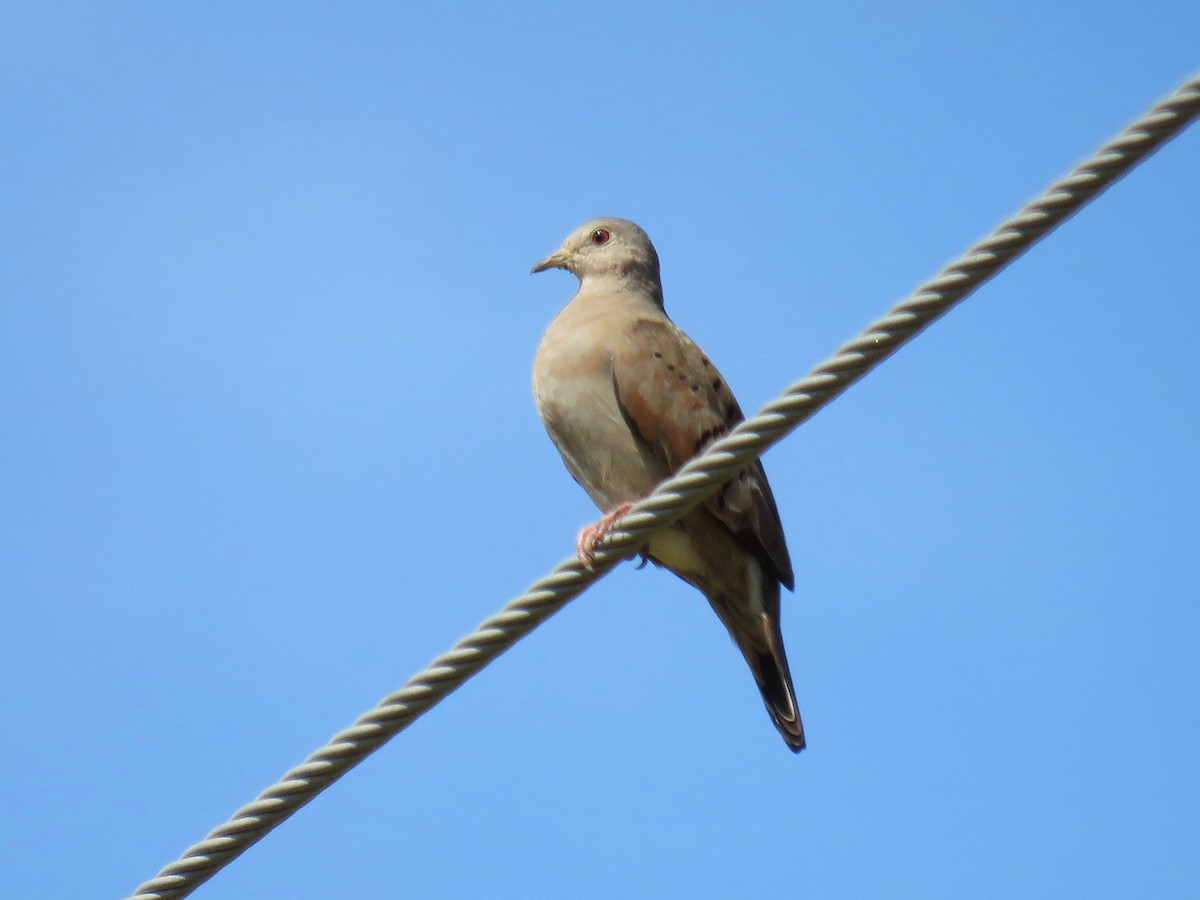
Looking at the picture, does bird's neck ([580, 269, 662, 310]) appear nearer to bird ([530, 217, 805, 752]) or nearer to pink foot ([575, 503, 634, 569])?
bird ([530, 217, 805, 752])

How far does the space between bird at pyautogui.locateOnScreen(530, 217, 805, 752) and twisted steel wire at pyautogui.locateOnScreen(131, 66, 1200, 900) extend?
2.11 metres

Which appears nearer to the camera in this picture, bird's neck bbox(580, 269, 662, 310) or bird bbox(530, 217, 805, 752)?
bird bbox(530, 217, 805, 752)

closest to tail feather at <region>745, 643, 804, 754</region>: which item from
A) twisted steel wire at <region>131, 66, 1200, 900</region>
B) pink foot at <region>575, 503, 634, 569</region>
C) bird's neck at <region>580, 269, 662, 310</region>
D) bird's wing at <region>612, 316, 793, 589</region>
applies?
bird's wing at <region>612, 316, 793, 589</region>

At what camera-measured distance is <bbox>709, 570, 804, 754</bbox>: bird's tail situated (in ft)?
20.2

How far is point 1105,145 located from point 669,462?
3141mm

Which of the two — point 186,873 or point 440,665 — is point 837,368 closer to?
point 440,665

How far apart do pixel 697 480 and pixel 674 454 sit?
2.42 m

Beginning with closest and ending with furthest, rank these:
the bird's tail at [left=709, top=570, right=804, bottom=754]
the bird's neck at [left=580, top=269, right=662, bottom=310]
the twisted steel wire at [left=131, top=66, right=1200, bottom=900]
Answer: the twisted steel wire at [left=131, top=66, right=1200, bottom=900] < the bird's tail at [left=709, top=570, right=804, bottom=754] < the bird's neck at [left=580, top=269, right=662, bottom=310]

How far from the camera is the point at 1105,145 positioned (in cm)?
318

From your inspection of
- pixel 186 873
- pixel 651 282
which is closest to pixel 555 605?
pixel 186 873

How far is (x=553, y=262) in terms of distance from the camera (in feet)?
25.4

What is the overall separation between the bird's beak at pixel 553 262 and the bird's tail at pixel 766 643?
210 centimetres

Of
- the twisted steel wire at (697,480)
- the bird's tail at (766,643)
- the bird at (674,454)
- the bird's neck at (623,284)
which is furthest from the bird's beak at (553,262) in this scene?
the twisted steel wire at (697,480)

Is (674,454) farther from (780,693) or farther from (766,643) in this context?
(780,693)
